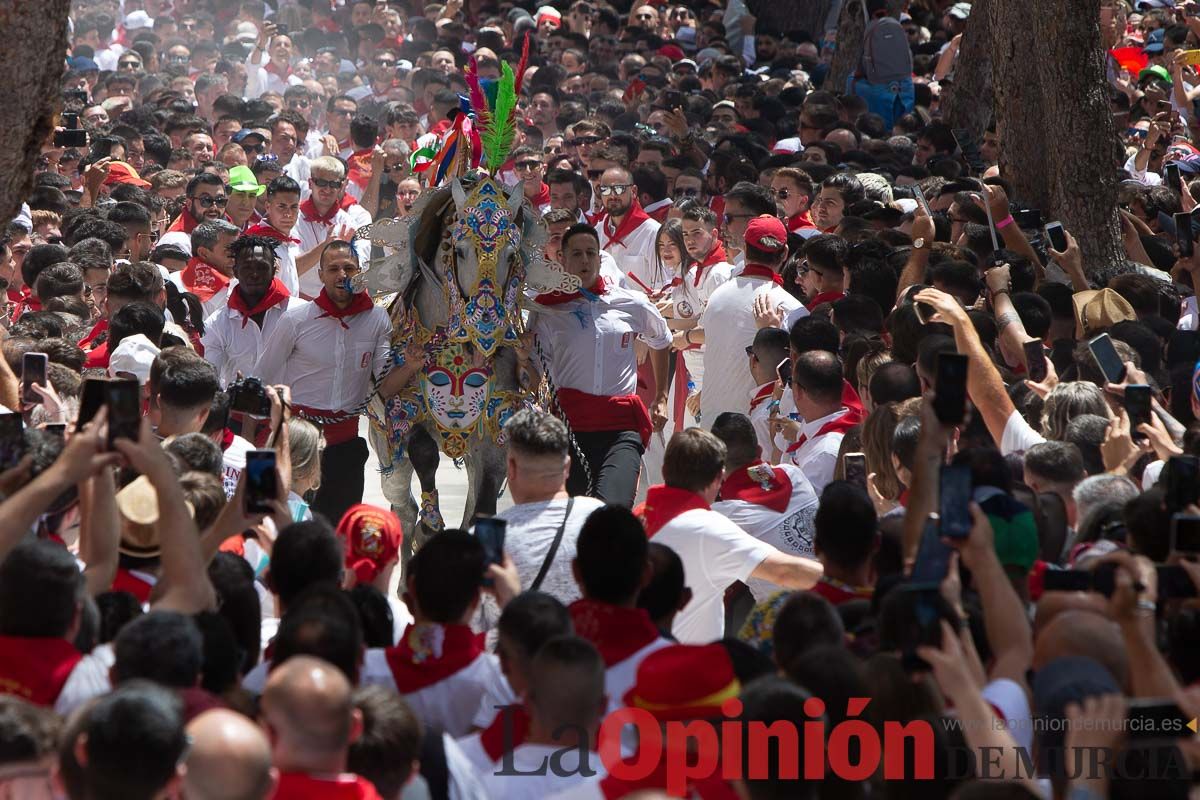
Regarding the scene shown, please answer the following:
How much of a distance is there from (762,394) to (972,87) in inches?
340

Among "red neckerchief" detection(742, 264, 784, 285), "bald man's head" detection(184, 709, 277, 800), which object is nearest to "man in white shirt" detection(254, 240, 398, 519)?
"red neckerchief" detection(742, 264, 784, 285)

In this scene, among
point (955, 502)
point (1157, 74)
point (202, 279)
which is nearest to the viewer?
point (955, 502)

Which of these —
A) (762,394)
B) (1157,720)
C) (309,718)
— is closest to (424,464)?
(762,394)

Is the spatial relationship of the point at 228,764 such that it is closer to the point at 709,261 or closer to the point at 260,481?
the point at 260,481

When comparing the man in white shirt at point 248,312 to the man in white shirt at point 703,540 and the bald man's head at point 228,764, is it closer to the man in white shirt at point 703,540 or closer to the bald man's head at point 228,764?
the man in white shirt at point 703,540

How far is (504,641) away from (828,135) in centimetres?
1196

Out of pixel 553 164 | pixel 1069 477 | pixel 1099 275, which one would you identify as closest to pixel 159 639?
pixel 1069 477

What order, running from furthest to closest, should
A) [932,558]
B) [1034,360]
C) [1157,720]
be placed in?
[1034,360], [932,558], [1157,720]

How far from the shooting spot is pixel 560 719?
4055 mm

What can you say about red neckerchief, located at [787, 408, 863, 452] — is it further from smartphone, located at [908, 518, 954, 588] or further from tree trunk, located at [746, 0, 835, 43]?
tree trunk, located at [746, 0, 835, 43]

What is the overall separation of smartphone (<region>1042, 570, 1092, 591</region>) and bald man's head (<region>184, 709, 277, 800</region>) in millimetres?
2239

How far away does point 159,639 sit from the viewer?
3873 mm

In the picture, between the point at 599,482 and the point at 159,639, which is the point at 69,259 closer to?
the point at 599,482

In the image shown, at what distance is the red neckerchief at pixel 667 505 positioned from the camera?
5.99m
